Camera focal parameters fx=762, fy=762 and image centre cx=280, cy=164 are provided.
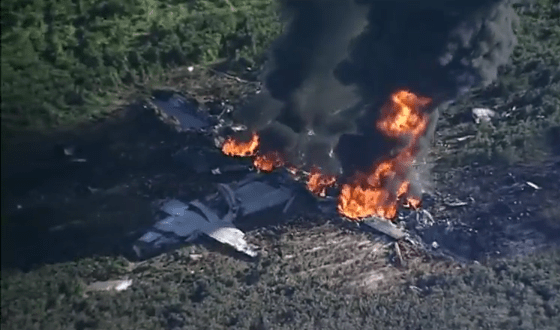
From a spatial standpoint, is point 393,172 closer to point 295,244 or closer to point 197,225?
point 295,244

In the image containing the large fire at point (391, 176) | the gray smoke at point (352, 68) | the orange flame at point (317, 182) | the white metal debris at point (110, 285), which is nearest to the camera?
the white metal debris at point (110, 285)

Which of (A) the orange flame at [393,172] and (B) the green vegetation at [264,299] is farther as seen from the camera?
(A) the orange flame at [393,172]

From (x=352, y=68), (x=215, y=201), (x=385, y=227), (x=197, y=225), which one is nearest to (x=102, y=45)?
(x=215, y=201)

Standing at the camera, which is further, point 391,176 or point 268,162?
point 391,176

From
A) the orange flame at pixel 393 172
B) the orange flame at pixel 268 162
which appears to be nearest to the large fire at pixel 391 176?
the orange flame at pixel 393 172

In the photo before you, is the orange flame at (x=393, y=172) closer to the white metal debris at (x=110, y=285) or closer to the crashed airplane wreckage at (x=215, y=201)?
the crashed airplane wreckage at (x=215, y=201)

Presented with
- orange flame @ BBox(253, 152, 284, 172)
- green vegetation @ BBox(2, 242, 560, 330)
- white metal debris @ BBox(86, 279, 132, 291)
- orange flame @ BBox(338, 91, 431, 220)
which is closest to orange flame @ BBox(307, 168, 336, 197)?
orange flame @ BBox(338, 91, 431, 220)
